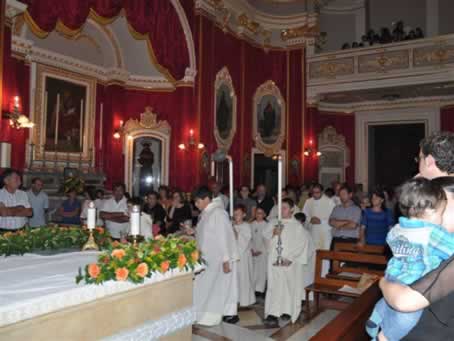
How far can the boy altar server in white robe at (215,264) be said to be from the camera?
213 inches

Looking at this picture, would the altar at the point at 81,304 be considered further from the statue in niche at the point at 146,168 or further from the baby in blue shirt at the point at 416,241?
the statue in niche at the point at 146,168

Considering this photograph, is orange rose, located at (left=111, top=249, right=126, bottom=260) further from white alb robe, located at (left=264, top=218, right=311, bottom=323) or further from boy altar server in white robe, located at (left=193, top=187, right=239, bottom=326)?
white alb robe, located at (left=264, top=218, right=311, bottom=323)

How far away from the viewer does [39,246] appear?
3.63m

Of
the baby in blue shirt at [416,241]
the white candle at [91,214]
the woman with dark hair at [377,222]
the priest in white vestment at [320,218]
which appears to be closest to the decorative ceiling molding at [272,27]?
the priest in white vestment at [320,218]

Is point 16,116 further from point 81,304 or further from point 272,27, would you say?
point 272,27

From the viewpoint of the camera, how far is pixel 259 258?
23.8 feet

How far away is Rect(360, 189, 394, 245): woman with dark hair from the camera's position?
21.3ft

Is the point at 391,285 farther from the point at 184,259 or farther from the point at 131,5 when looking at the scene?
the point at 131,5

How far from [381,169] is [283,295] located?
1483cm

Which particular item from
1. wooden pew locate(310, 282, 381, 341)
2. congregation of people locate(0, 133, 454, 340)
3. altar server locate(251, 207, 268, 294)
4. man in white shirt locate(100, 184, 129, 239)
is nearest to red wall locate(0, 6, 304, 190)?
congregation of people locate(0, 133, 454, 340)

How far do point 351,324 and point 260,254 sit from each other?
487 cm

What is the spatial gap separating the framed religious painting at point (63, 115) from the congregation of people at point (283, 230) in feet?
9.32

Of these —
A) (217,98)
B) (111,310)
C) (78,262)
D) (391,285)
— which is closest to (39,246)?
(78,262)

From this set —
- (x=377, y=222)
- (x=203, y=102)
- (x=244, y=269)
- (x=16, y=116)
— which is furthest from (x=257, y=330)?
(x=203, y=102)
